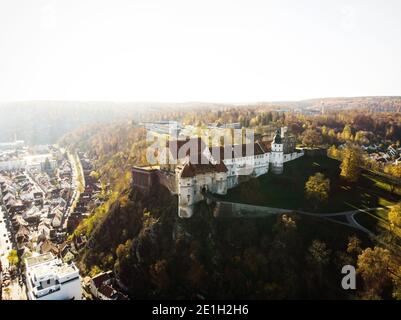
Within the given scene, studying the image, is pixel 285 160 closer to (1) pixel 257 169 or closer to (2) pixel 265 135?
(1) pixel 257 169

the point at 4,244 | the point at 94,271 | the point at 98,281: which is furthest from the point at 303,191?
the point at 4,244

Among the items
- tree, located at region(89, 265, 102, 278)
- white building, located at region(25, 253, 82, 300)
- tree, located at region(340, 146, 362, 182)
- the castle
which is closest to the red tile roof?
the castle

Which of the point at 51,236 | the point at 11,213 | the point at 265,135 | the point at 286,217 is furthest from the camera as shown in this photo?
the point at 11,213

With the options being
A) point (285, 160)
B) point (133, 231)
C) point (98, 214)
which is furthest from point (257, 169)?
point (98, 214)

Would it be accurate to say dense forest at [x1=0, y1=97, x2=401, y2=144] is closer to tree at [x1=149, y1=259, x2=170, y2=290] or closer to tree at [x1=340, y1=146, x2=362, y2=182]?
tree at [x1=340, y1=146, x2=362, y2=182]

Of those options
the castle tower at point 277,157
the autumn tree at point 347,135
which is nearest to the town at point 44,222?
the castle tower at point 277,157

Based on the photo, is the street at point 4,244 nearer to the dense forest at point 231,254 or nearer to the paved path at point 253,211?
the dense forest at point 231,254
